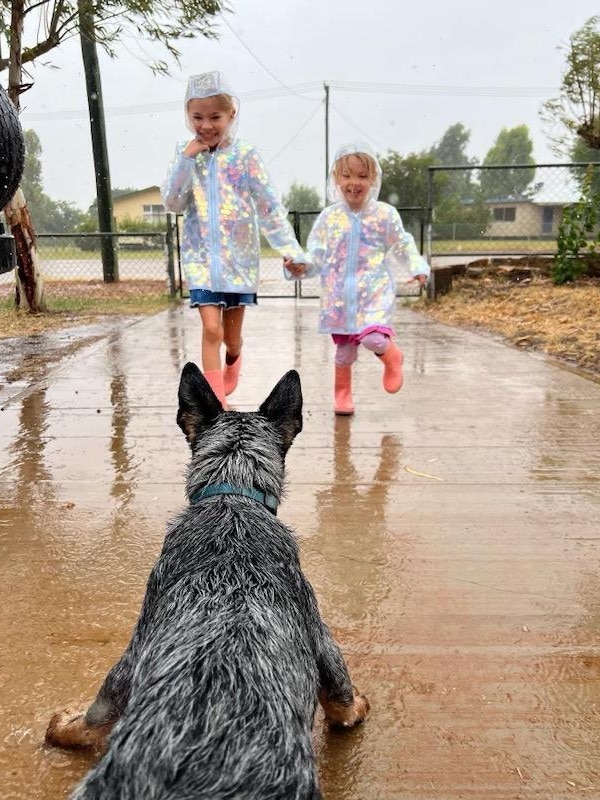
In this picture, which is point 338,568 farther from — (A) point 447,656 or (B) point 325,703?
(B) point 325,703

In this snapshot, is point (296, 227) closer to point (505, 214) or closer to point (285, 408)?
point (505, 214)

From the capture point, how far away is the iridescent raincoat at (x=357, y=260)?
493 cm

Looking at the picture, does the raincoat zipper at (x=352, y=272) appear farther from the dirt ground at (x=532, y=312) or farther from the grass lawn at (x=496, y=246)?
the grass lawn at (x=496, y=246)

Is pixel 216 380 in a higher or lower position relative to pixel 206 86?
lower

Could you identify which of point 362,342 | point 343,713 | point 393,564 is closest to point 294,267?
point 362,342

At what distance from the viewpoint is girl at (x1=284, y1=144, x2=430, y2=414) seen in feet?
15.9

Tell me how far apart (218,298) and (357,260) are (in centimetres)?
105

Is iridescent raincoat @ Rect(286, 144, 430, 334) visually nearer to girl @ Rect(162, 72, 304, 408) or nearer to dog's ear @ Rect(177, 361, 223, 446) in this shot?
girl @ Rect(162, 72, 304, 408)

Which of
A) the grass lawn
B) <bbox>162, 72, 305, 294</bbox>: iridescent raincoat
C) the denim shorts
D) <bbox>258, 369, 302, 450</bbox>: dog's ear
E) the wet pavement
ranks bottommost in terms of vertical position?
the wet pavement

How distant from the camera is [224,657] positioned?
1270 mm

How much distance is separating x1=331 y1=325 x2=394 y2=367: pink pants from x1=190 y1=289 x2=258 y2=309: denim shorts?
69 centimetres

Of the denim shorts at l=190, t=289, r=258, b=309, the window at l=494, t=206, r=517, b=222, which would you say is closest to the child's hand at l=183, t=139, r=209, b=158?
the denim shorts at l=190, t=289, r=258, b=309

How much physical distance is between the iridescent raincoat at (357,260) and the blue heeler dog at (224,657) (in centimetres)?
287

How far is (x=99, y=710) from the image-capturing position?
1723 millimetres
